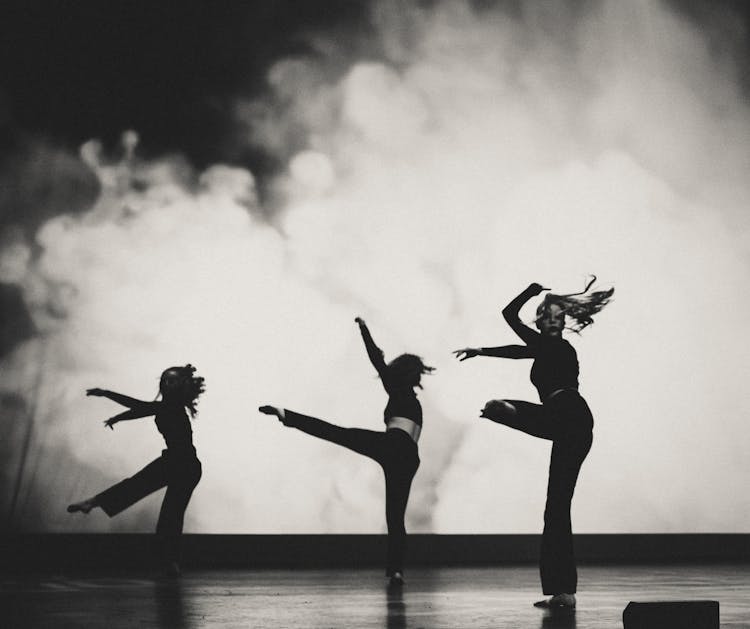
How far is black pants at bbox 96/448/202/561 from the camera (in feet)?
18.0

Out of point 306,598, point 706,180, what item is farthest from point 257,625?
point 706,180

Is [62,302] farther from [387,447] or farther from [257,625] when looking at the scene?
[257,625]

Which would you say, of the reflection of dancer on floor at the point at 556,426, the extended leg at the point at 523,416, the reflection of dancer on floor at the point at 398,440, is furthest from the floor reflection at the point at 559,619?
the reflection of dancer on floor at the point at 398,440

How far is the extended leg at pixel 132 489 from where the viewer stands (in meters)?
5.36

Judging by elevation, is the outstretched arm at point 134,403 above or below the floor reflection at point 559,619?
above

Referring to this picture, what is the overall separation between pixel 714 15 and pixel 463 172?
9.90 feet

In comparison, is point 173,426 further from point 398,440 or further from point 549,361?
point 549,361

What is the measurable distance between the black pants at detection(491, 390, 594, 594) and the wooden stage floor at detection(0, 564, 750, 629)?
0.15 m

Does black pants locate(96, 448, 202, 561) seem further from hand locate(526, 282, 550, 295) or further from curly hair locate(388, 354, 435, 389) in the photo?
hand locate(526, 282, 550, 295)

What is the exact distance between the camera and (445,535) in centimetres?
729

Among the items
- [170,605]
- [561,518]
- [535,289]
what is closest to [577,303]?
[535,289]

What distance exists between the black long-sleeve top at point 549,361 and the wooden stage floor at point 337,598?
805 mm

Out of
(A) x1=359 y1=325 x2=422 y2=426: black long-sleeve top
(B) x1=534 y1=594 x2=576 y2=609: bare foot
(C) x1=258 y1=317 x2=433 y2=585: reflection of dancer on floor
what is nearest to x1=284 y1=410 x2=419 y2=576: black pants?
(C) x1=258 y1=317 x2=433 y2=585: reflection of dancer on floor

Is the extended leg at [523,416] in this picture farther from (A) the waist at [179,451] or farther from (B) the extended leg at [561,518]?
(A) the waist at [179,451]
